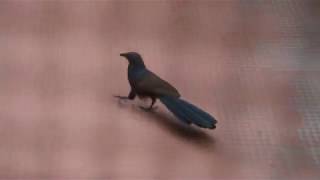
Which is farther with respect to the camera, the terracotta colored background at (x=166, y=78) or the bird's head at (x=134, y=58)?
the bird's head at (x=134, y=58)

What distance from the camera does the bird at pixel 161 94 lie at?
3.24 ft

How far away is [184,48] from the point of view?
3.71 ft

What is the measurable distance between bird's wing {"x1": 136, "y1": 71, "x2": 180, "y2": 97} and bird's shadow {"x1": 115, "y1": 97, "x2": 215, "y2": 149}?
0.03 meters

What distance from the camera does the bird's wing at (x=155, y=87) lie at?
3.33 feet

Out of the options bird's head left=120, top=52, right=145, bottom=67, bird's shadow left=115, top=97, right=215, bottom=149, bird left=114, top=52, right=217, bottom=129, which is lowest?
bird's shadow left=115, top=97, right=215, bottom=149

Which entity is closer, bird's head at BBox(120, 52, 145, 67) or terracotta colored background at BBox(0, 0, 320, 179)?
terracotta colored background at BBox(0, 0, 320, 179)

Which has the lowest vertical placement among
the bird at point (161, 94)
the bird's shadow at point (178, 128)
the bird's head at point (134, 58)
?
the bird's shadow at point (178, 128)

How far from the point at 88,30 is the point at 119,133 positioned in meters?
0.25

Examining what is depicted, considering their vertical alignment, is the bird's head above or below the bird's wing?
above

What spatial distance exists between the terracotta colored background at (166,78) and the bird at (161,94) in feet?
0.05

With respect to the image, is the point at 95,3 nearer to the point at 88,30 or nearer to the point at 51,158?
the point at 88,30

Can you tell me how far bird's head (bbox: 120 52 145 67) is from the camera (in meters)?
1.04

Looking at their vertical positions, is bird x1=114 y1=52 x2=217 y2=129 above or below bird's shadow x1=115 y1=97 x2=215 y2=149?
above

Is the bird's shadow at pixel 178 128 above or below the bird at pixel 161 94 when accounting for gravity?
below
